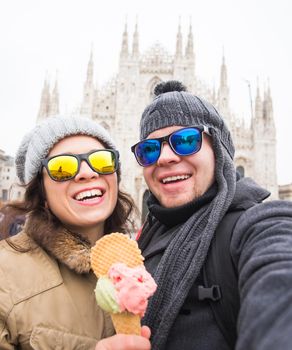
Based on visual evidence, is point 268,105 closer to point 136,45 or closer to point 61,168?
point 136,45

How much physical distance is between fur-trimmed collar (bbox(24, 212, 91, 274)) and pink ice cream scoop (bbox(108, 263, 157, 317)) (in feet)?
1.50

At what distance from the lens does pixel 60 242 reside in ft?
5.14

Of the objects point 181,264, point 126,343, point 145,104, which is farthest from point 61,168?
point 145,104

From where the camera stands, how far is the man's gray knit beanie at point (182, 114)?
1.73 m

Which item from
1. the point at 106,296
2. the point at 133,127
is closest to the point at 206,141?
the point at 106,296

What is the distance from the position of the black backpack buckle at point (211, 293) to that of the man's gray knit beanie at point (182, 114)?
86 cm

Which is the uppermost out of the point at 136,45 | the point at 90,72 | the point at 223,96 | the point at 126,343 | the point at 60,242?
the point at 136,45

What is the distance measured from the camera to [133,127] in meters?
21.8

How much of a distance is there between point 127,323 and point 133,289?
0.47 ft

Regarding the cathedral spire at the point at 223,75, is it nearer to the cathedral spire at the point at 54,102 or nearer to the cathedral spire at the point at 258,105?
the cathedral spire at the point at 258,105

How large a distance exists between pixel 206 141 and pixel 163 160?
0.84 ft

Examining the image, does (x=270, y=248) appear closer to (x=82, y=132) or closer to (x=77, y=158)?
(x=77, y=158)

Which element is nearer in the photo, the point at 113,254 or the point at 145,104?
the point at 113,254

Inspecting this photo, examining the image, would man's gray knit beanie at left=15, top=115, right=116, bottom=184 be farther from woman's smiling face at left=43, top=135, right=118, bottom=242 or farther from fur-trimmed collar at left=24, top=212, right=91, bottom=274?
fur-trimmed collar at left=24, top=212, right=91, bottom=274
